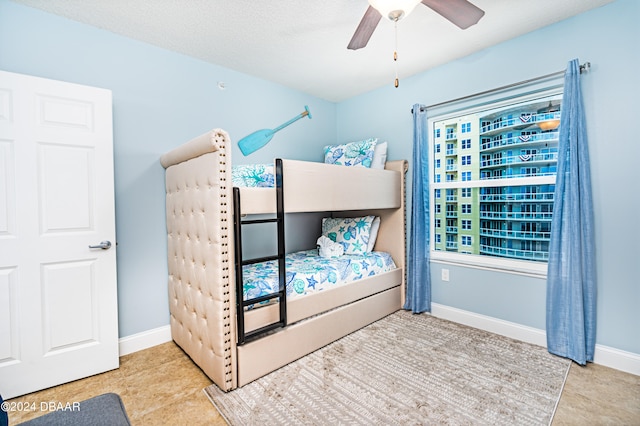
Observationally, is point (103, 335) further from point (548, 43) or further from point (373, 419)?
point (548, 43)

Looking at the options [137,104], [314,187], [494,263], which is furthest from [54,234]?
[494,263]

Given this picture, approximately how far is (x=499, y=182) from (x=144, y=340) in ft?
10.5

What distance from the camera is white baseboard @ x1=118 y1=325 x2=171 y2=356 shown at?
234 cm

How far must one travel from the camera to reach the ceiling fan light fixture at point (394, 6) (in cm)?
150

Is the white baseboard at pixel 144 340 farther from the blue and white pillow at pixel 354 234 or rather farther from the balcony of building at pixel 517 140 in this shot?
the balcony of building at pixel 517 140

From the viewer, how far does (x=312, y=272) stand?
2381 mm

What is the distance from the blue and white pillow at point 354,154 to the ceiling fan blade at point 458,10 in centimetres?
157

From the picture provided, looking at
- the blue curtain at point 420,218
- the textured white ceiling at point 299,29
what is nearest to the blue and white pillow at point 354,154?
the blue curtain at point 420,218

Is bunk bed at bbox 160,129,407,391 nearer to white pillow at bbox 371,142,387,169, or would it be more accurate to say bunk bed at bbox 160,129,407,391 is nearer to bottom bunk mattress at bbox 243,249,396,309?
bottom bunk mattress at bbox 243,249,396,309

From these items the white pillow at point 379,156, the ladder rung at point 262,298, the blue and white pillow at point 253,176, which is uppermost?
the white pillow at point 379,156

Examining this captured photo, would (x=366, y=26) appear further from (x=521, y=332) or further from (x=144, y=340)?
(x=144, y=340)

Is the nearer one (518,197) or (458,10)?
(458,10)

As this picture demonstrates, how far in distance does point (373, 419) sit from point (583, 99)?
2.48 metres

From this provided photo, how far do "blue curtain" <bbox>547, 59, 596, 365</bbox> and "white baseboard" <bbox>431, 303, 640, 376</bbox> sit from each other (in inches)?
3.2
